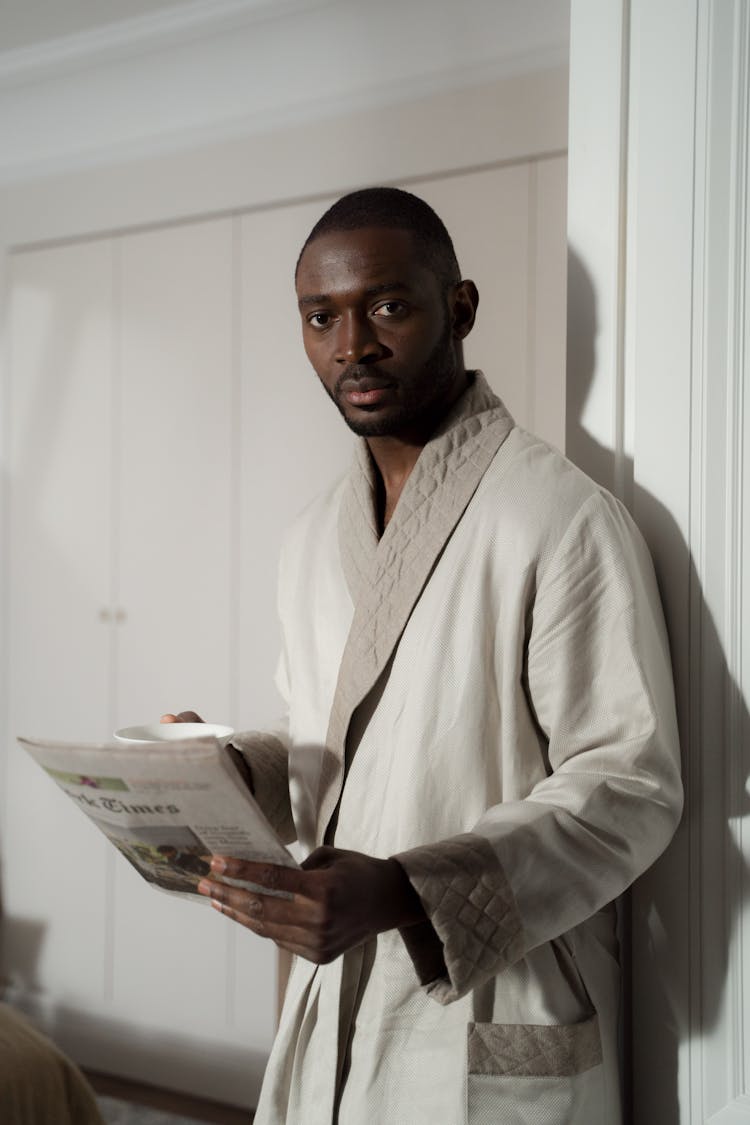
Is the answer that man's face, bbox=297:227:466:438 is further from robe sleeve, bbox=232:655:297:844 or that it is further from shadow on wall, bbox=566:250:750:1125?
robe sleeve, bbox=232:655:297:844

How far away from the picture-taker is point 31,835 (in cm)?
340

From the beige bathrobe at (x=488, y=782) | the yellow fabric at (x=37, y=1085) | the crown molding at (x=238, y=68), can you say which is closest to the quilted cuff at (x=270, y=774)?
the beige bathrobe at (x=488, y=782)

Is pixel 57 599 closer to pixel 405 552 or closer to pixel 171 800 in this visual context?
pixel 405 552

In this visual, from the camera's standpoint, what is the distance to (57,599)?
3.38m

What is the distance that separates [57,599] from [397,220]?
2.39 m

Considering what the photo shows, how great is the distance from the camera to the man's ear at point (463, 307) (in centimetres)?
134

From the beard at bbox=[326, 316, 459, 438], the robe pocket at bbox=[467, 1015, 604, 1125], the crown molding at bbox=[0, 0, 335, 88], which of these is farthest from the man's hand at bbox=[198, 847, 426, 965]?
the crown molding at bbox=[0, 0, 335, 88]

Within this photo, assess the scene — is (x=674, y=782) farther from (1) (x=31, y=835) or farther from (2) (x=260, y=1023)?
(1) (x=31, y=835)

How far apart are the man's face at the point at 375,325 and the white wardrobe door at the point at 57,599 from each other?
6.95ft

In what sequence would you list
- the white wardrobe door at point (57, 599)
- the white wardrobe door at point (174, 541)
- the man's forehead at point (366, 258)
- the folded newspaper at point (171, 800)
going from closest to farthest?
the folded newspaper at point (171, 800) → the man's forehead at point (366, 258) → the white wardrobe door at point (174, 541) → the white wardrobe door at point (57, 599)

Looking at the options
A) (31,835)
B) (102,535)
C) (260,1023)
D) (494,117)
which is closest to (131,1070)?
(260,1023)

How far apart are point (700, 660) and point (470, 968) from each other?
467 millimetres

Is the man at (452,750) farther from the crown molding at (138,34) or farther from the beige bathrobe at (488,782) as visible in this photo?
the crown molding at (138,34)

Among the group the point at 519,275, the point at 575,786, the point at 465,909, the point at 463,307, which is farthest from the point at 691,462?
the point at 519,275
